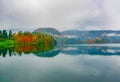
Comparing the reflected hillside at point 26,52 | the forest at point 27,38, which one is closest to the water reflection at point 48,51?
the reflected hillside at point 26,52

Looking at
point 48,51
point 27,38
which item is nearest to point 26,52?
point 48,51

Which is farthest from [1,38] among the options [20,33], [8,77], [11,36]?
[8,77]

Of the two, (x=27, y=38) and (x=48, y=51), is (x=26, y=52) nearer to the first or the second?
(x=48, y=51)

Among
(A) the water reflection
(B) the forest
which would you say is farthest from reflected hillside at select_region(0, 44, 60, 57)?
(B) the forest

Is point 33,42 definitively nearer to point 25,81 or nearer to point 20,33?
point 20,33

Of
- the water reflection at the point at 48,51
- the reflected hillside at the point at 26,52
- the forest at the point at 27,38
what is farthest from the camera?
the forest at the point at 27,38

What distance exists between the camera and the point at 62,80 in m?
11.1

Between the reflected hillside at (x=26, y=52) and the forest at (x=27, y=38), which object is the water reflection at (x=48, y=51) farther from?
the forest at (x=27, y=38)

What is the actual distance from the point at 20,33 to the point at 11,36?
13.8 ft

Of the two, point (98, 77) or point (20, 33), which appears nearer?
point (98, 77)

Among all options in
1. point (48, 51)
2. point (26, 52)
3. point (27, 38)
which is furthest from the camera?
point (27, 38)

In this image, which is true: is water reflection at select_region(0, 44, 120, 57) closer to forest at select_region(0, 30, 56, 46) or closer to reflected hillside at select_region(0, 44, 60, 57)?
reflected hillside at select_region(0, 44, 60, 57)

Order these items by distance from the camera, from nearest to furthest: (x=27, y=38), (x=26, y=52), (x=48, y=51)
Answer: (x=26, y=52) < (x=48, y=51) < (x=27, y=38)

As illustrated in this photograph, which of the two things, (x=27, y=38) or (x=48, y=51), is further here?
(x=27, y=38)
